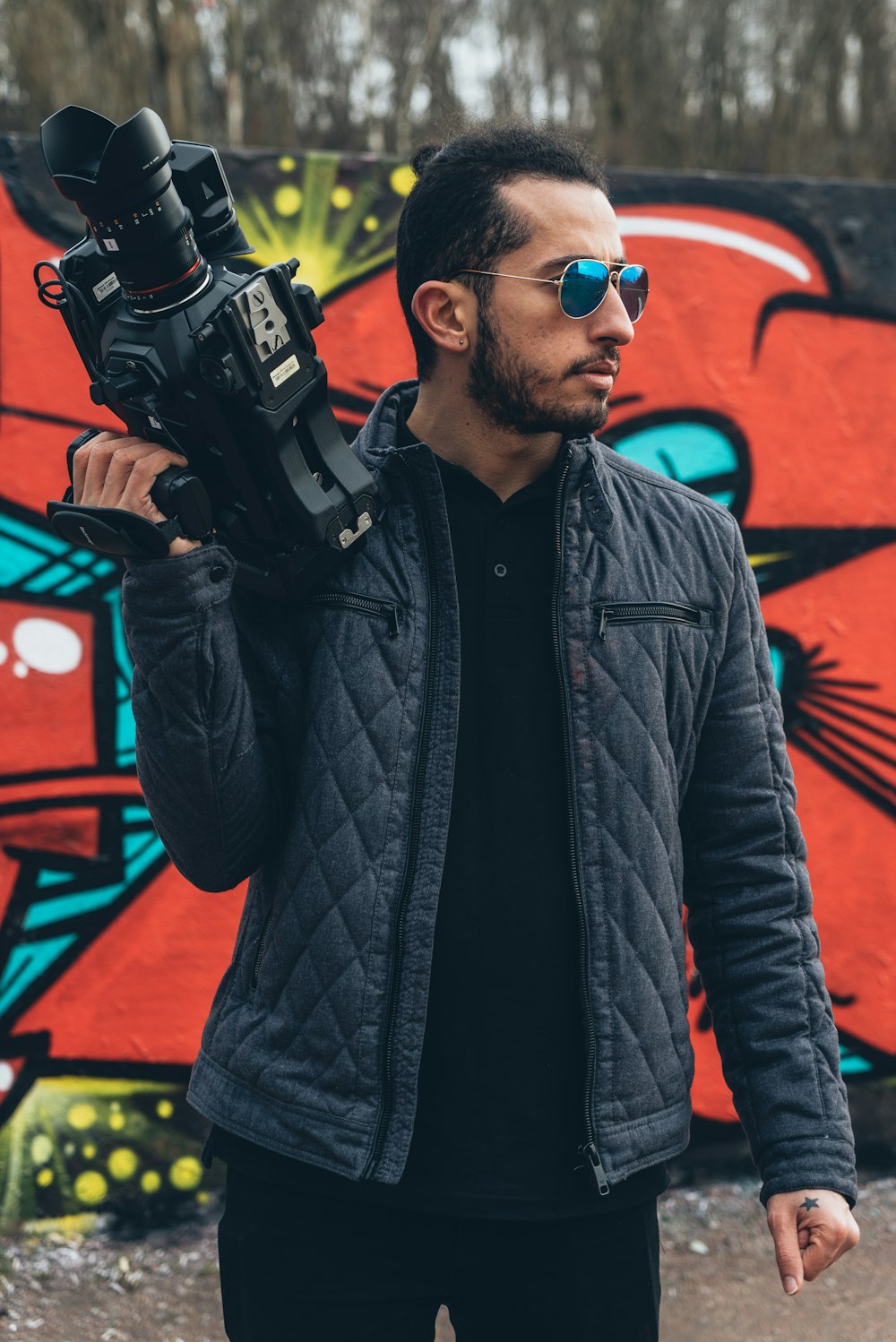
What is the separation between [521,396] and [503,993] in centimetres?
73

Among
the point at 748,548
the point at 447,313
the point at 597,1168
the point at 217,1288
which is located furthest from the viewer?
the point at 748,548

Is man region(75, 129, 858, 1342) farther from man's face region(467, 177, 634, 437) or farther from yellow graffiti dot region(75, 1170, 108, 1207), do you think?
yellow graffiti dot region(75, 1170, 108, 1207)

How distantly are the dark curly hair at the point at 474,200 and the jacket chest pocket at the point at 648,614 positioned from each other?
0.43 meters

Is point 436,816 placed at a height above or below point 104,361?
below

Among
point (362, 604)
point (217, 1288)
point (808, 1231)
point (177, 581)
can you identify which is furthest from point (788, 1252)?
point (217, 1288)

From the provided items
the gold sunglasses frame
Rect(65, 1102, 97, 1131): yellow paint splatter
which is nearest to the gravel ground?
Rect(65, 1102, 97, 1131): yellow paint splatter

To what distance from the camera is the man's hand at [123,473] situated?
129cm

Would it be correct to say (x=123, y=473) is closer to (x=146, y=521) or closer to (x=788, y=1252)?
(x=146, y=521)

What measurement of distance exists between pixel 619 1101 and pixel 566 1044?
89mm

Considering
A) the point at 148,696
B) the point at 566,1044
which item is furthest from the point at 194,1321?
the point at 148,696

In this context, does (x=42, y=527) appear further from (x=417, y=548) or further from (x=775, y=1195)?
(x=775, y=1195)

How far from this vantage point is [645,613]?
1548 mm

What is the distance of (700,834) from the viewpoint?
1613 mm

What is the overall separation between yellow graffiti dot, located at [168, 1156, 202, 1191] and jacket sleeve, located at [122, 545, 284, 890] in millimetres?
1908
